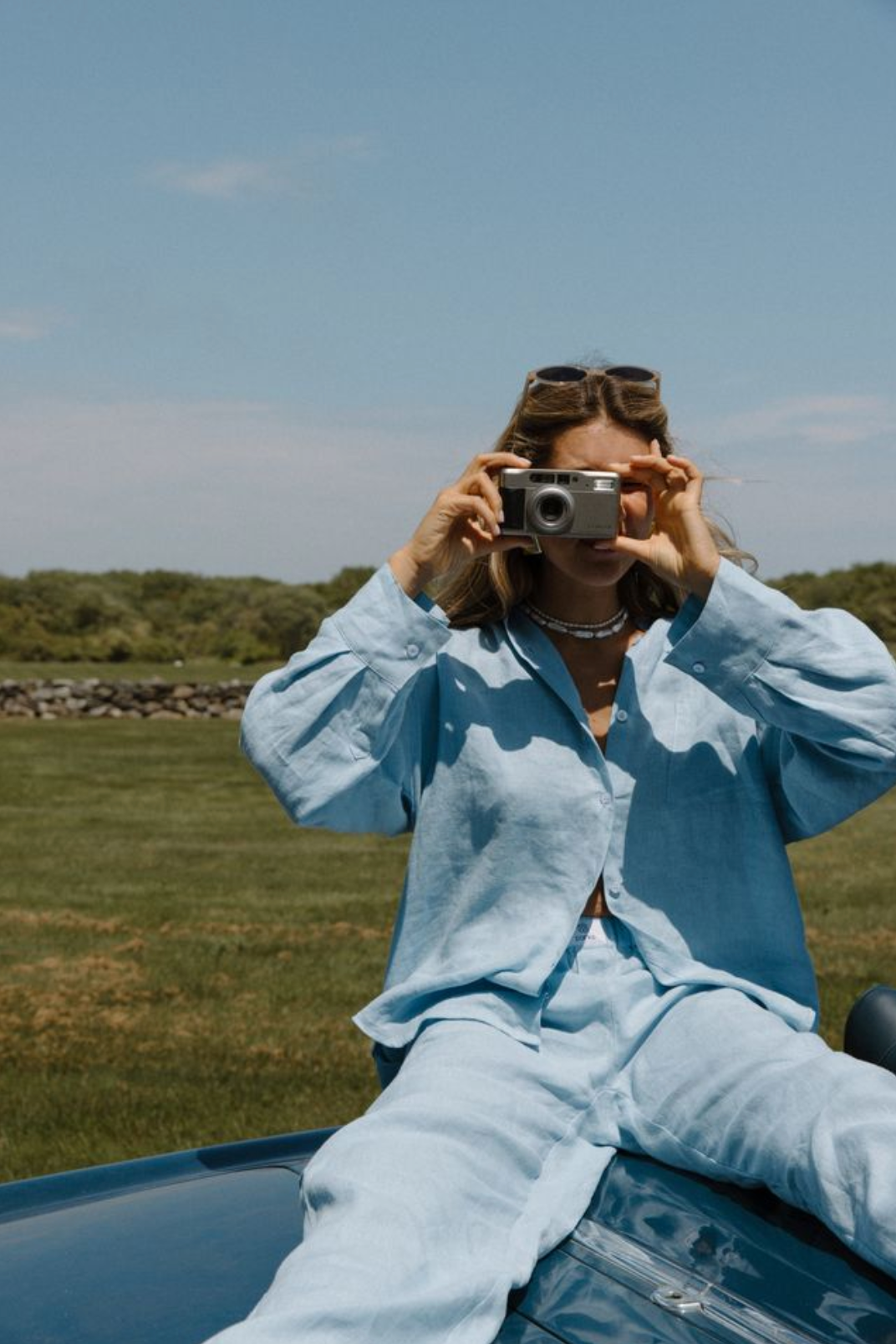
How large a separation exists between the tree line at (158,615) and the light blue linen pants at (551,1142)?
87.2ft

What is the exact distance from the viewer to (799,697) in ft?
8.00

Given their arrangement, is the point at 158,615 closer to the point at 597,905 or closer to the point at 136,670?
the point at 136,670

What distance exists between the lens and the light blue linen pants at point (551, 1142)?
1698 mm

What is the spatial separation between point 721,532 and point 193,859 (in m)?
8.73

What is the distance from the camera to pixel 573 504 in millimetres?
2510

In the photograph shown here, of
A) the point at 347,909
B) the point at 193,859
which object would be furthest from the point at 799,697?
the point at 193,859

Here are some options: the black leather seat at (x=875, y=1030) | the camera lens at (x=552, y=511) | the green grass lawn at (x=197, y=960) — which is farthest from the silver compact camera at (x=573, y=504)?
the green grass lawn at (x=197, y=960)

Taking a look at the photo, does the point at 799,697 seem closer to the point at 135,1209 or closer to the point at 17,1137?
the point at 135,1209

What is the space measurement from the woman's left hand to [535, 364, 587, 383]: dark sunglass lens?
20 cm

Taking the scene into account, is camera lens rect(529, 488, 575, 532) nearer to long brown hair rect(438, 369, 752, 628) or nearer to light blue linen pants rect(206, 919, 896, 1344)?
long brown hair rect(438, 369, 752, 628)

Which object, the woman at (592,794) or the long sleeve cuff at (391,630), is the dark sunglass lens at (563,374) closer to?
the woman at (592,794)

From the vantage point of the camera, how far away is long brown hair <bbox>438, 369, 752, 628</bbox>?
2715mm

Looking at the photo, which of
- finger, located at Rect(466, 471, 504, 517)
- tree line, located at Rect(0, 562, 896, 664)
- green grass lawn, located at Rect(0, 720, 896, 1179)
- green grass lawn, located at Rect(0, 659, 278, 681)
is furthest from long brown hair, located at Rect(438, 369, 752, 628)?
tree line, located at Rect(0, 562, 896, 664)

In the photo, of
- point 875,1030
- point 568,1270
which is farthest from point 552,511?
point 568,1270
